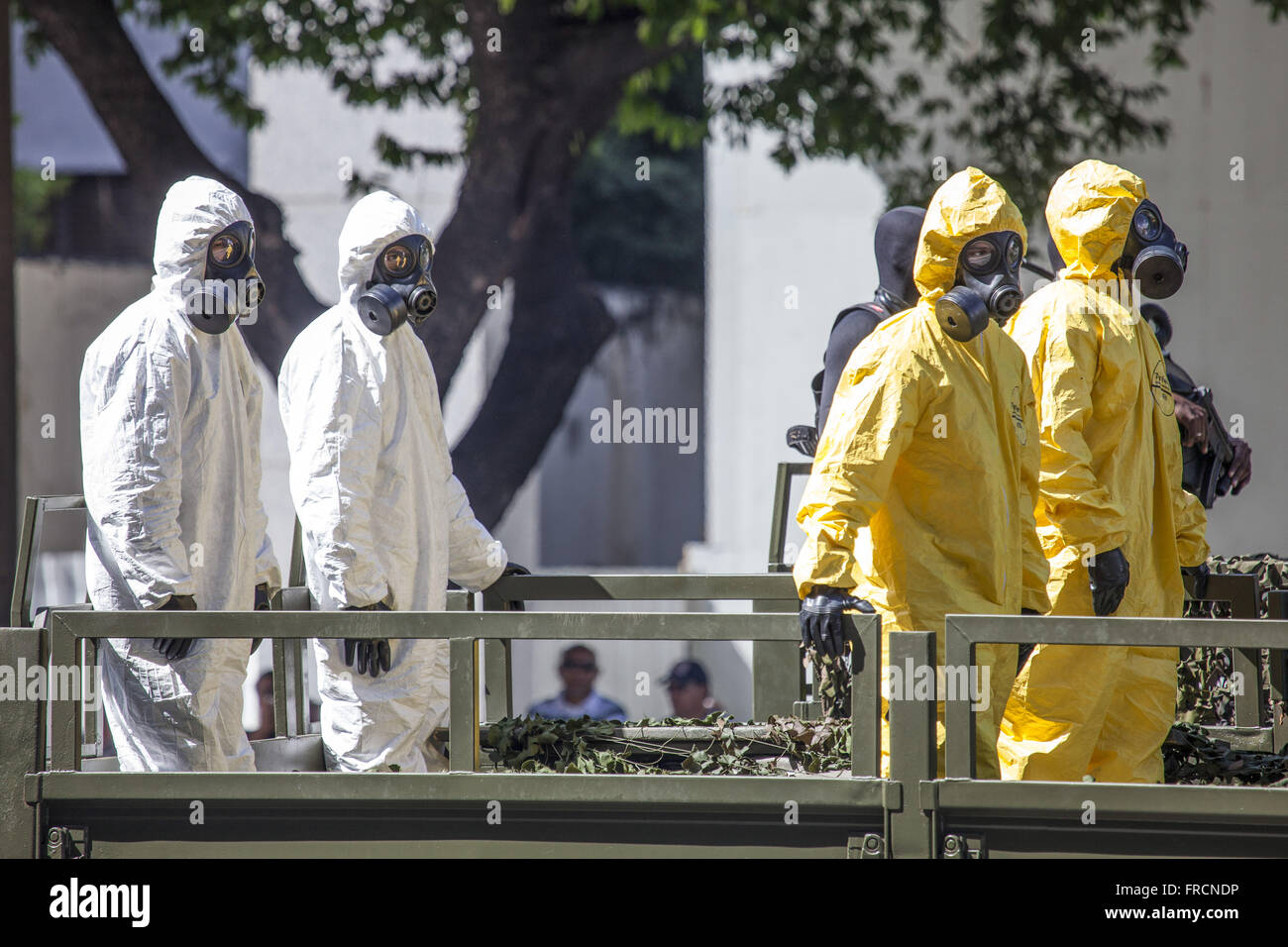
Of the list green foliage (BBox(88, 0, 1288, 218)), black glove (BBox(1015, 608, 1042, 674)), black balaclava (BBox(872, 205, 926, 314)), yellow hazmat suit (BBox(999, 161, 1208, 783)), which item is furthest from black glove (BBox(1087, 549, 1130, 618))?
green foliage (BBox(88, 0, 1288, 218))

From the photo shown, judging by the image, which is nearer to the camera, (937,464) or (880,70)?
(937,464)

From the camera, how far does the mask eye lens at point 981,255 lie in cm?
383

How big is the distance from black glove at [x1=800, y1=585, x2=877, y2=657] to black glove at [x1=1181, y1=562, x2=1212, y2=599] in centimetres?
192

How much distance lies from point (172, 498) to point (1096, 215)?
8.96 feet

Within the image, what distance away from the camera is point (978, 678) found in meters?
3.66

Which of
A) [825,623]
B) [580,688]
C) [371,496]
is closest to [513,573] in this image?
[371,496]

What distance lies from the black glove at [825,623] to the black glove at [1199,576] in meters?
1.92

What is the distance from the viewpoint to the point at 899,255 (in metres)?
4.36

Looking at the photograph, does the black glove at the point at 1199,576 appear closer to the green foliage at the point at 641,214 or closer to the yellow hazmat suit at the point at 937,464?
the yellow hazmat suit at the point at 937,464

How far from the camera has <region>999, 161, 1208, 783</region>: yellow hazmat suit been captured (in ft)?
14.0

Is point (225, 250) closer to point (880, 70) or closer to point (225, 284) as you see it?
point (225, 284)

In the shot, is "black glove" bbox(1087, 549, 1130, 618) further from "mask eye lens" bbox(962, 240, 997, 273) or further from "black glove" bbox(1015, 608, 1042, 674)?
"mask eye lens" bbox(962, 240, 997, 273)
